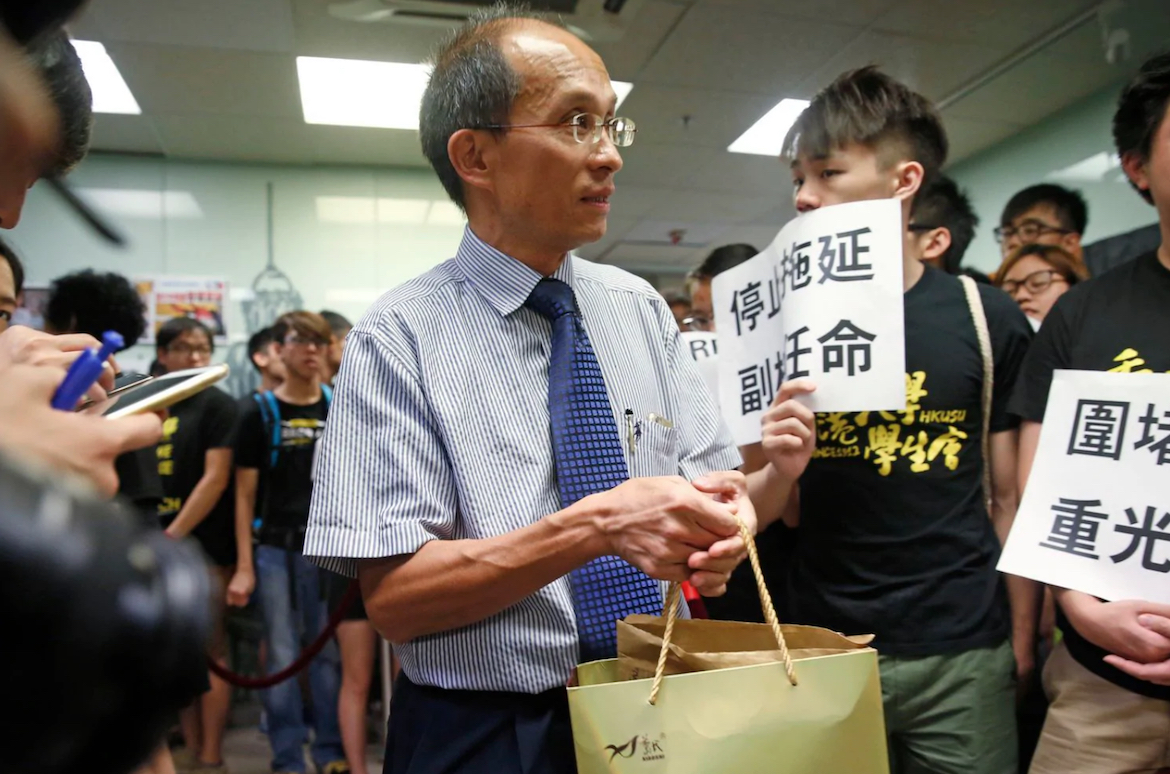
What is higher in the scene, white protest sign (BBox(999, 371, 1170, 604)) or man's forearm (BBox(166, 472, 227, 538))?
white protest sign (BBox(999, 371, 1170, 604))

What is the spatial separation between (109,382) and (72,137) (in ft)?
0.79

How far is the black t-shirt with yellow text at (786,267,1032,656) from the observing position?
4.49 ft

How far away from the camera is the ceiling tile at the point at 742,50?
3.78 m

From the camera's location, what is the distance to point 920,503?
1403 millimetres

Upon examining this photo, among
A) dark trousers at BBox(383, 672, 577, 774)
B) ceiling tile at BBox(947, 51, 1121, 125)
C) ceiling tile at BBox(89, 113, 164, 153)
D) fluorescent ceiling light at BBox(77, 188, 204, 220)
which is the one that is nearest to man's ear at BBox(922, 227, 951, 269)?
dark trousers at BBox(383, 672, 577, 774)

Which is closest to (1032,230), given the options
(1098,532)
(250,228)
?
(1098,532)

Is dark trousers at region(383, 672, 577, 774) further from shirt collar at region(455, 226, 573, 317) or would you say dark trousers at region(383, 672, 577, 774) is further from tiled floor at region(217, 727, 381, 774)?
tiled floor at region(217, 727, 381, 774)

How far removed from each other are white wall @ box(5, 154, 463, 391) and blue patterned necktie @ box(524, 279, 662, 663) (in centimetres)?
476

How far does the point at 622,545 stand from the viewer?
34.5 inches

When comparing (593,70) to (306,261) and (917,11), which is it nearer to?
(917,11)

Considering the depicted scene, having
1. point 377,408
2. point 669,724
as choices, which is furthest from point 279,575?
point 669,724

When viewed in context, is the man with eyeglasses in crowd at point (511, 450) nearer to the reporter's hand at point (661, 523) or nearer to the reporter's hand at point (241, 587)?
the reporter's hand at point (661, 523)

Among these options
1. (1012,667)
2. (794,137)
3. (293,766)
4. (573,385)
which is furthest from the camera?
(293,766)

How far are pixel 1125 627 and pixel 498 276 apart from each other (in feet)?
3.33
